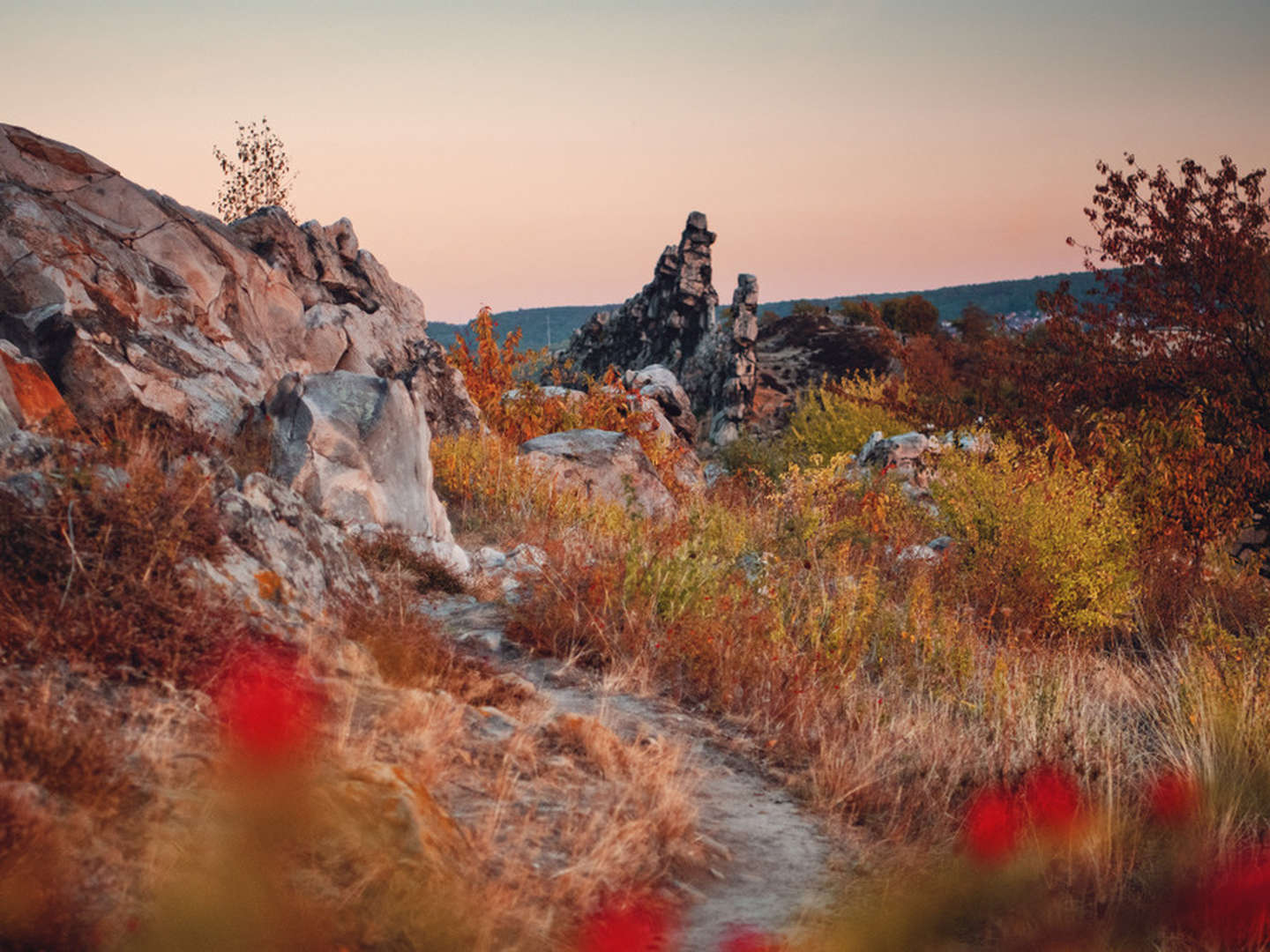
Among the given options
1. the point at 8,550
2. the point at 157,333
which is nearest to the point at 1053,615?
the point at 8,550

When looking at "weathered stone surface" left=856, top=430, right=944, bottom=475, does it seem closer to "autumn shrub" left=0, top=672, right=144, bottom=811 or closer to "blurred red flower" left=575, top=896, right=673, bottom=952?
"blurred red flower" left=575, top=896, right=673, bottom=952

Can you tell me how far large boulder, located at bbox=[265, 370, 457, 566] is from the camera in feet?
25.2

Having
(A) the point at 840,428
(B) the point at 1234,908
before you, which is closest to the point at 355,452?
(B) the point at 1234,908

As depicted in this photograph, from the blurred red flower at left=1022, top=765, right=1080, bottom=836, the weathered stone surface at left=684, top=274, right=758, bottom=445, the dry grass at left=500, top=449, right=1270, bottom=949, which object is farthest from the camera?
the weathered stone surface at left=684, top=274, right=758, bottom=445

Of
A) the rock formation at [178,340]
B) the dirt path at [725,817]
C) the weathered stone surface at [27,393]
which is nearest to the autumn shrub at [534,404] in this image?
the rock formation at [178,340]

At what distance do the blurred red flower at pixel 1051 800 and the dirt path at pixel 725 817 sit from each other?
841 mm

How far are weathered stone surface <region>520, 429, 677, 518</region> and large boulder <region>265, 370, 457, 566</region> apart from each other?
8.27 feet

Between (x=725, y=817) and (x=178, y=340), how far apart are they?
7.37 metres

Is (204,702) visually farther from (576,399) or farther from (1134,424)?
(576,399)

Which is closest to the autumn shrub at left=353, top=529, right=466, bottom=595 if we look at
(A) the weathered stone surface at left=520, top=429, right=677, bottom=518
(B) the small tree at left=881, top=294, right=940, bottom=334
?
(A) the weathered stone surface at left=520, top=429, right=677, bottom=518

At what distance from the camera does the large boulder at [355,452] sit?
7695 mm

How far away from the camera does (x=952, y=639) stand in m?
6.06

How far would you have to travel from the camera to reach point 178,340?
→ 349 inches

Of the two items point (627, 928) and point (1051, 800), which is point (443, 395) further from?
point (627, 928)
